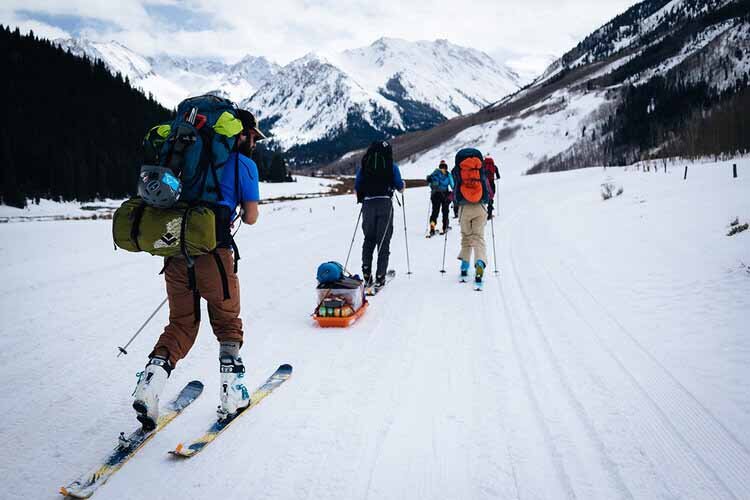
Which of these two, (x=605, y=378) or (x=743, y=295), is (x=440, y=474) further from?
(x=743, y=295)

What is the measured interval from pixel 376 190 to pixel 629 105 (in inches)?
4138

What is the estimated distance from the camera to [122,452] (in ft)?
9.67

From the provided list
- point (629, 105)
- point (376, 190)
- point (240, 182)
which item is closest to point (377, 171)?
point (376, 190)

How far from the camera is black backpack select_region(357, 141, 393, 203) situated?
7.03 meters

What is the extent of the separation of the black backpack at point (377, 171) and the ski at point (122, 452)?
4.26 m

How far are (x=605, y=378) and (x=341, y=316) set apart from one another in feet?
9.76

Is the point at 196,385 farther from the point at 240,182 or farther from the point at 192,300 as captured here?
the point at 240,182

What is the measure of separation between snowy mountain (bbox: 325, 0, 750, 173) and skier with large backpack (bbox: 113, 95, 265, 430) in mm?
43437

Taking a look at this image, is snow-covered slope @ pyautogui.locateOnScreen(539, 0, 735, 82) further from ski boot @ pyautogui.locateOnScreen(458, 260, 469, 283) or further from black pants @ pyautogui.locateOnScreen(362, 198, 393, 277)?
black pants @ pyautogui.locateOnScreen(362, 198, 393, 277)

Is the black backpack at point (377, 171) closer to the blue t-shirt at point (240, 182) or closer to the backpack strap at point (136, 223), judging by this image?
the blue t-shirt at point (240, 182)

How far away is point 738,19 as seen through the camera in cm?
10388

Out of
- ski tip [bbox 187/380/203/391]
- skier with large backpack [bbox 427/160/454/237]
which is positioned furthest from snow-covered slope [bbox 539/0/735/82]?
ski tip [bbox 187/380/203/391]

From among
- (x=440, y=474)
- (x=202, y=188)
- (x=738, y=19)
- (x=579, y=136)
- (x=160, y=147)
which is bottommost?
(x=440, y=474)

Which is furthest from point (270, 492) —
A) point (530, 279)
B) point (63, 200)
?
point (63, 200)
